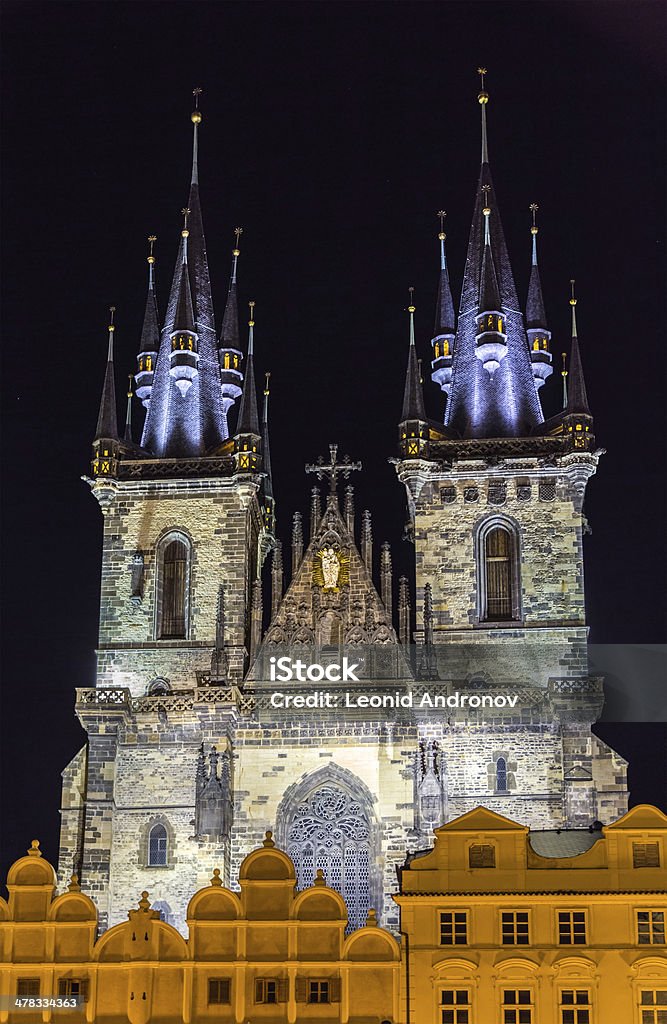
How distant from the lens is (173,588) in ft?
208

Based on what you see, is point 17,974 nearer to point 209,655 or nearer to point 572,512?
point 209,655

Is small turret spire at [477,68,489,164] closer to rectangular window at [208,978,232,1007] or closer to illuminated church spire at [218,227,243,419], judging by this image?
illuminated church spire at [218,227,243,419]

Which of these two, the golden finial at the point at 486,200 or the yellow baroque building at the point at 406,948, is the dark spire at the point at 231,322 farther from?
the yellow baroque building at the point at 406,948

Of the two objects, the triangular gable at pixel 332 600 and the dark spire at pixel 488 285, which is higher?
the dark spire at pixel 488 285

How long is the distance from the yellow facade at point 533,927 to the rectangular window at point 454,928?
0.07 ft

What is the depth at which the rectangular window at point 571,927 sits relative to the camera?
41.9 m

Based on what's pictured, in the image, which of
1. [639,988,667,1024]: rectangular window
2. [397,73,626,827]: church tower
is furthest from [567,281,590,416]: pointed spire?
[639,988,667,1024]: rectangular window

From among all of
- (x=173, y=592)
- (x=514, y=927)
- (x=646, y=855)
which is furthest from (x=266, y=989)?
(x=173, y=592)

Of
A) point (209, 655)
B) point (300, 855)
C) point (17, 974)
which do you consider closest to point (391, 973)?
point (17, 974)

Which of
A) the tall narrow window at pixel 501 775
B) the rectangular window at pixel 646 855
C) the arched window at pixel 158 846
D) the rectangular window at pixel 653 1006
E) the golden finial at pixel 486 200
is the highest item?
the golden finial at pixel 486 200

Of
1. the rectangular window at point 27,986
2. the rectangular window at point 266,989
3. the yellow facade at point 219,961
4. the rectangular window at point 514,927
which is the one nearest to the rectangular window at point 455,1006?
the yellow facade at point 219,961

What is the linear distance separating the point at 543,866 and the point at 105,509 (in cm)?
2556

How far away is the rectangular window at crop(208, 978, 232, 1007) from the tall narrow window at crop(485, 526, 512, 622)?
21.7m

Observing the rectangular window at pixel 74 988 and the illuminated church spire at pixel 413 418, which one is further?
the illuminated church spire at pixel 413 418
